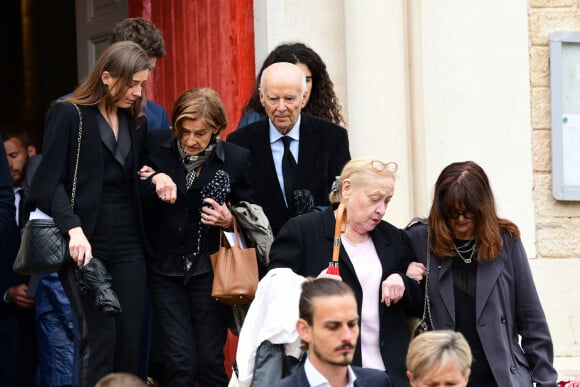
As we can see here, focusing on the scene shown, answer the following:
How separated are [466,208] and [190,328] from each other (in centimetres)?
149

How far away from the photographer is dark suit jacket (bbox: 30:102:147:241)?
22.7 ft

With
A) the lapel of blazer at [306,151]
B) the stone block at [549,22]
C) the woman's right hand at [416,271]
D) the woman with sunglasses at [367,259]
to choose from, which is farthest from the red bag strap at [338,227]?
the stone block at [549,22]

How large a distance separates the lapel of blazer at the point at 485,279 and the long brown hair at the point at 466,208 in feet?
0.17

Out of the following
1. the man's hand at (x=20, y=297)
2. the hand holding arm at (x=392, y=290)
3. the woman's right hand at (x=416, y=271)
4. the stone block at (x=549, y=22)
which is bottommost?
the man's hand at (x=20, y=297)

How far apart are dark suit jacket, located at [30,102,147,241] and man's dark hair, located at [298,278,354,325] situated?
149 centimetres

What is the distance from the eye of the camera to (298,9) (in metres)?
9.21

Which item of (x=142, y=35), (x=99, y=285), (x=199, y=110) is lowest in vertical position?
(x=99, y=285)

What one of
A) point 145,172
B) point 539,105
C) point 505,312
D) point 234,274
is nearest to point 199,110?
point 145,172

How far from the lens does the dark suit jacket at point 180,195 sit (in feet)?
23.7

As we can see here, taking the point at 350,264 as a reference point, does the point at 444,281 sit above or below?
below

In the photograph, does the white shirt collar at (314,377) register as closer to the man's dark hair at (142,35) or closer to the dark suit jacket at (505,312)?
the dark suit jacket at (505,312)

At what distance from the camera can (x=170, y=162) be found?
7316mm

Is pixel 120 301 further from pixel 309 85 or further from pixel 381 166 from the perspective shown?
pixel 309 85

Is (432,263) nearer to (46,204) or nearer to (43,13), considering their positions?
(46,204)
